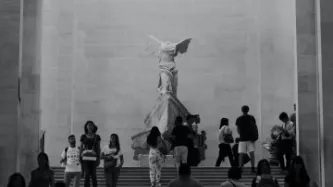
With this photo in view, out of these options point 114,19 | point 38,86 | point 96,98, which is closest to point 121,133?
point 96,98

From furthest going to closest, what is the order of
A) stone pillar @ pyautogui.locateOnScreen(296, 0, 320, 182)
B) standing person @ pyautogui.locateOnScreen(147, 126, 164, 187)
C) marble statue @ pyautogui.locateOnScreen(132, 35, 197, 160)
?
marble statue @ pyautogui.locateOnScreen(132, 35, 197, 160)
stone pillar @ pyautogui.locateOnScreen(296, 0, 320, 182)
standing person @ pyautogui.locateOnScreen(147, 126, 164, 187)

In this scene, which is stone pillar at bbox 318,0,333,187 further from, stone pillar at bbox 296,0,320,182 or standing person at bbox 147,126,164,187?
standing person at bbox 147,126,164,187

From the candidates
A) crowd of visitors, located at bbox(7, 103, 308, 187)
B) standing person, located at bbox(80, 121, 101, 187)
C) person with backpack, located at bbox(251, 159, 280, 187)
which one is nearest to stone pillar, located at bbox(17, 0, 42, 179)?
crowd of visitors, located at bbox(7, 103, 308, 187)

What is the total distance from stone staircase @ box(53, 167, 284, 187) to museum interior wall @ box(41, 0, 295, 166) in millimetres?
7222

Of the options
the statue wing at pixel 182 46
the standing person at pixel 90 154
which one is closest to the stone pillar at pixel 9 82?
the standing person at pixel 90 154

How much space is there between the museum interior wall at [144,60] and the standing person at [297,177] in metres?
13.6

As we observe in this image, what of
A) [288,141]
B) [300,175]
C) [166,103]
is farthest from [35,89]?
[300,175]

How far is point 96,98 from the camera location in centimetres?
2686

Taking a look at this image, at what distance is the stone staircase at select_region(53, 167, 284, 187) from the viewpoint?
1794cm

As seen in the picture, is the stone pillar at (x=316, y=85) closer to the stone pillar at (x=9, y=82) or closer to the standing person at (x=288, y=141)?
the standing person at (x=288, y=141)

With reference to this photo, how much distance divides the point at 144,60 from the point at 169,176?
30.1 feet

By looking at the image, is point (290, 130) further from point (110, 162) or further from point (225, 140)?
point (110, 162)

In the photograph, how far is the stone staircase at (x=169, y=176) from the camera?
17.9 m

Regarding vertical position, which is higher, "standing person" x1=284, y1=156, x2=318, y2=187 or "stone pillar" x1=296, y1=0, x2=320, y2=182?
"stone pillar" x1=296, y1=0, x2=320, y2=182
